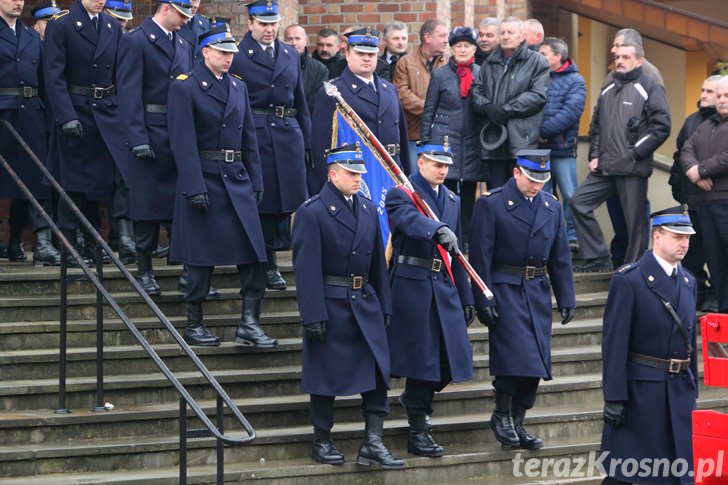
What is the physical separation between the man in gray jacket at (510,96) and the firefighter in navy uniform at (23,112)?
3.25 metres

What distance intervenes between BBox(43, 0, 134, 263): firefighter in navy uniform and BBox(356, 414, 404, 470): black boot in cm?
262

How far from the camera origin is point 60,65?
10.6 m

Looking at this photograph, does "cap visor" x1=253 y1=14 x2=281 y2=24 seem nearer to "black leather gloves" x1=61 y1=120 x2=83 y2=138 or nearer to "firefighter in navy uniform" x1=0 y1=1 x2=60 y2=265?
"black leather gloves" x1=61 y1=120 x2=83 y2=138

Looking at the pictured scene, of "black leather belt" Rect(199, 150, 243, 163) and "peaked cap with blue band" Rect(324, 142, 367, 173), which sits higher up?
"peaked cap with blue band" Rect(324, 142, 367, 173)

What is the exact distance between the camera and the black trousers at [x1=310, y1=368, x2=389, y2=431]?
9.04m

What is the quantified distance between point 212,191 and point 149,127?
843 mm

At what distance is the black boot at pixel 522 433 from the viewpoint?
9.52 meters

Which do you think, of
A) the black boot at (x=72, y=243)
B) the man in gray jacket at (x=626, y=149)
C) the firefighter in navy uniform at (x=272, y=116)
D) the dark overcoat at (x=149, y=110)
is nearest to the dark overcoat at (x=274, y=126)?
the firefighter in navy uniform at (x=272, y=116)

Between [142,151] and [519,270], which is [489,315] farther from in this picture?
[142,151]

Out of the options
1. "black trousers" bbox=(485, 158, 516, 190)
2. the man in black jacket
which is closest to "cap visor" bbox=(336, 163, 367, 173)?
"black trousers" bbox=(485, 158, 516, 190)

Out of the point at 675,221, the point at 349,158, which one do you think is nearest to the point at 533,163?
the point at 675,221

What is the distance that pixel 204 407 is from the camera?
9344 millimetres

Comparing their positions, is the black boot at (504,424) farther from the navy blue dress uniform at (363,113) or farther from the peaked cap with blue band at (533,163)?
the navy blue dress uniform at (363,113)

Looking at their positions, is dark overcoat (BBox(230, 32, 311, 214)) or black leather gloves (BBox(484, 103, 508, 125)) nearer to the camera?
dark overcoat (BBox(230, 32, 311, 214))
